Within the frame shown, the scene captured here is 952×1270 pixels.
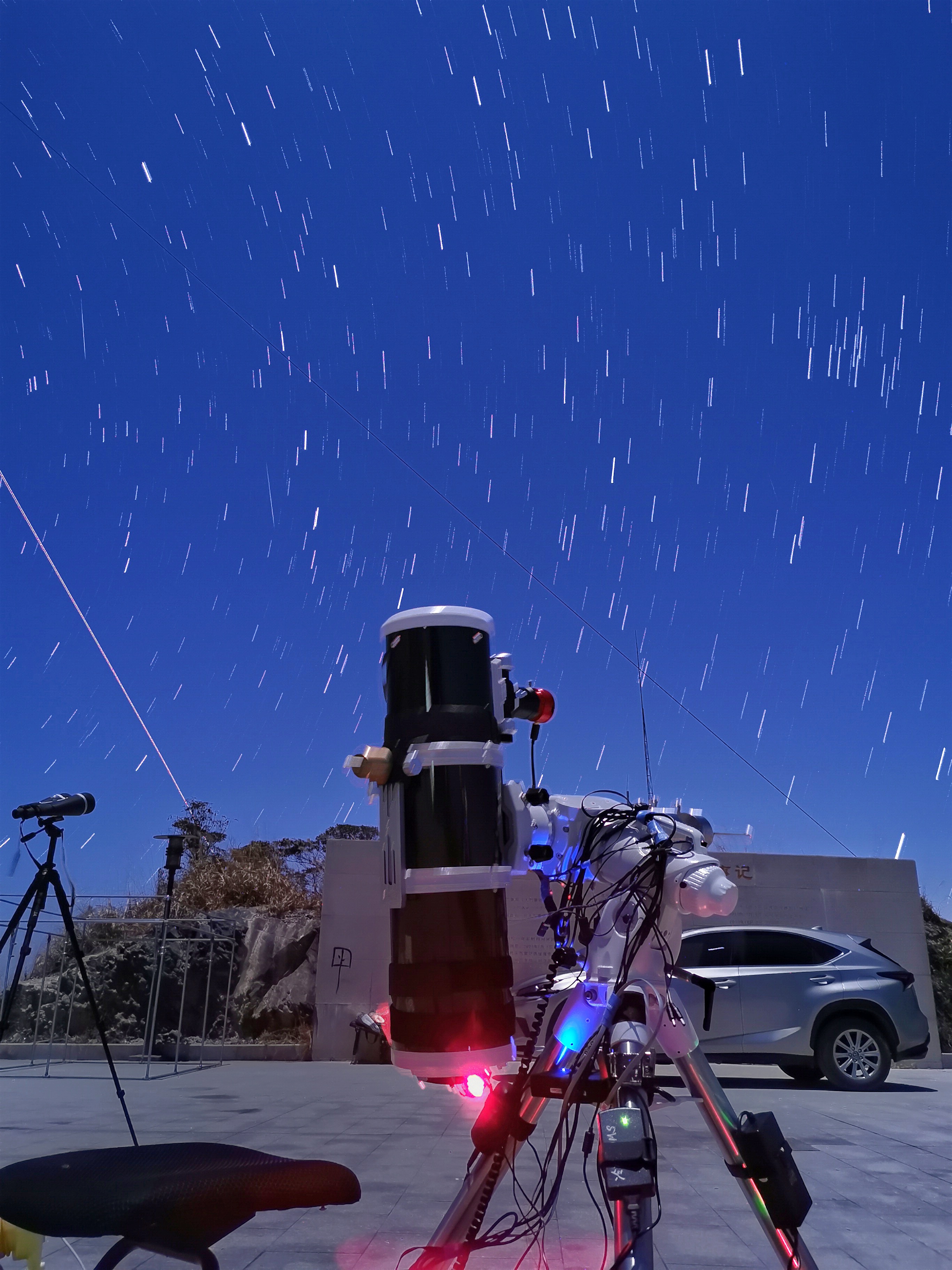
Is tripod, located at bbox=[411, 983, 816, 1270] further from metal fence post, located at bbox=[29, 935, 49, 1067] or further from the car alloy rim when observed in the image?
metal fence post, located at bbox=[29, 935, 49, 1067]

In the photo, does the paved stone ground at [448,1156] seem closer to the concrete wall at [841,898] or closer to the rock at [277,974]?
the concrete wall at [841,898]

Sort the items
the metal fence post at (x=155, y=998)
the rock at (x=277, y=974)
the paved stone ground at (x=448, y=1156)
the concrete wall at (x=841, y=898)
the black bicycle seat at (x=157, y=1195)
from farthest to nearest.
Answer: the rock at (x=277, y=974) → the concrete wall at (x=841, y=898) → the metal fence post at (x=155, y=998) → the paved stone ground at (x=448, y=1156) → the black bicycle seat at (x=157, y=1195)

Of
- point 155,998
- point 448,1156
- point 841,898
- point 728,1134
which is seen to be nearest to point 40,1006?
point 155,998

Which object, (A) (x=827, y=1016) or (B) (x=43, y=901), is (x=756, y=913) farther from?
(B) (x=43, y=901)

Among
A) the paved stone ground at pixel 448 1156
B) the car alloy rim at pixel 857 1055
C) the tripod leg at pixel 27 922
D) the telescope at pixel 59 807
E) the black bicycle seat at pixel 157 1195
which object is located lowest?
the paved stone ground at pixel 448 1156

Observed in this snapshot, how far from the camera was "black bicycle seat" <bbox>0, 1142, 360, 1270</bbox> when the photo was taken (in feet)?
4.20

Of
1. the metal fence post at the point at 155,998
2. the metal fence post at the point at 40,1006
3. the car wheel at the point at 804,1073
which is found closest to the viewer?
the car wheel at the point at 804,1073

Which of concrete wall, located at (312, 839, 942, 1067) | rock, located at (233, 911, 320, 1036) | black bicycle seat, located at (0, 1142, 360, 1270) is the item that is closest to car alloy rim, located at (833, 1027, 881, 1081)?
concrete wall, located at (312, 839, 942, 1067)

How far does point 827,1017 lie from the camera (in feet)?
25.7

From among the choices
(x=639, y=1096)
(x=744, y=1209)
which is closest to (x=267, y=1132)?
(x=744, y=1209)

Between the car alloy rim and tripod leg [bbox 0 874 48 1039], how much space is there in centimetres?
697

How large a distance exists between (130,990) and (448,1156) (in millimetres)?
10047

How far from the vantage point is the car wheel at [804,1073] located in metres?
8.42

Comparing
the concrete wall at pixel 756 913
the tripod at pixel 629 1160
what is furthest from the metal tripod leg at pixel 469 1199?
the concrete wall at pixel 756 913
